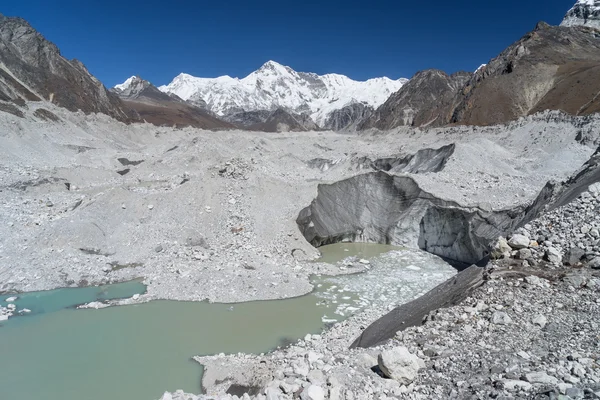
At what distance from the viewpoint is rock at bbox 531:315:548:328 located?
537 centimetres

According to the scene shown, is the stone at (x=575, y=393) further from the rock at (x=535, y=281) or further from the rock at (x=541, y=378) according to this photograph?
the rock at (x=535, y=281)

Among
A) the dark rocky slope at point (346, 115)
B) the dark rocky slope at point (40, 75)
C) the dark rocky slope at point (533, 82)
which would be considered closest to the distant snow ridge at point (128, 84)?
the dark rocky slope at point (346, 115)

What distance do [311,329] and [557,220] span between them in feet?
19.4

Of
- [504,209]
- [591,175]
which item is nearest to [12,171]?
[504,209]

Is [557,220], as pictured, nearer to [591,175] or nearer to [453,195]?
[591,175]

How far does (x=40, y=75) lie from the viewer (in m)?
54.4

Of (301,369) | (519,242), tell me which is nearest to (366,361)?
(301,369)

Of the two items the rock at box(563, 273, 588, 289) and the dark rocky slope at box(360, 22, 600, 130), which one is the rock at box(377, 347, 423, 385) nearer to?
the rock at box(563, 273, 588, 289)

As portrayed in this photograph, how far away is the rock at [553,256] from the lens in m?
6.89

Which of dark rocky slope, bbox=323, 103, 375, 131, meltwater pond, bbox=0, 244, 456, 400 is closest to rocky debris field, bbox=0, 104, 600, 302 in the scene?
meltwater pond, bbox=0, 244, 456, 400

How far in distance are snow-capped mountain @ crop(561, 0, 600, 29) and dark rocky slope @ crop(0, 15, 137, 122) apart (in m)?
100

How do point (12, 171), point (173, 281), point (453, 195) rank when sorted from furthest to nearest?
point (12, 171) → point (453, 195) → point (173, 281)

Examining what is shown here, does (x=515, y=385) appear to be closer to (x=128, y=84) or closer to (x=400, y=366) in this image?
(x=400, y=366)

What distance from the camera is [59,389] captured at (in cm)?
729
